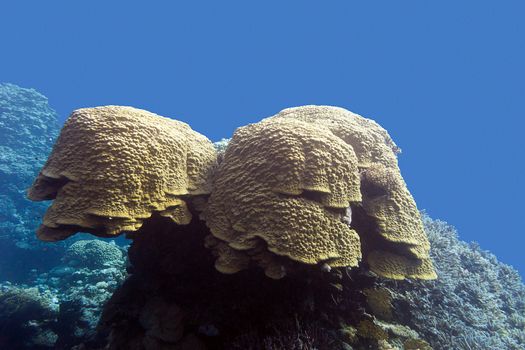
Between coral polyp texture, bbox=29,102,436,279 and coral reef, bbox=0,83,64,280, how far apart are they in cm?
1205

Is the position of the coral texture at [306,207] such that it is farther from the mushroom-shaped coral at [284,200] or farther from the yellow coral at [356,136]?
the yellow coral at [356,136]

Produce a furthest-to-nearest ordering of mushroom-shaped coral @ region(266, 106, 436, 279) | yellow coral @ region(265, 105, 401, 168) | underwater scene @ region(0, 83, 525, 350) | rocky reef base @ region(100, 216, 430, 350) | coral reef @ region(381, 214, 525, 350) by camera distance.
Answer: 1. coral reef @ region(381, 214, 525, 350)
2. yellow coral @ region(265, 105, 401, 168)
3. mushroom-shaped coral @ region(266, 106, 436, 279)
4. rocky reef base @ region(100, 216, 430, 350)
5. underwater scene @ region(0, 83, 525, 350)

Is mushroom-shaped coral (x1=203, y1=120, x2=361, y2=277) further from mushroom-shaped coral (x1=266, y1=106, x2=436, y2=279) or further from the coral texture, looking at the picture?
mushroom-shaped coral (x1=266, y1=106, x2=436, y2=279)

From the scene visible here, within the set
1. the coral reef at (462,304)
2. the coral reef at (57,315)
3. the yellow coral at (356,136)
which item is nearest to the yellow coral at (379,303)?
the coral reef at (462,304)

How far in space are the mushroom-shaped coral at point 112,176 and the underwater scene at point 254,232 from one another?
0.05ft

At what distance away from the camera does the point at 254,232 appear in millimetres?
3145

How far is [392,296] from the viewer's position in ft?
15.4

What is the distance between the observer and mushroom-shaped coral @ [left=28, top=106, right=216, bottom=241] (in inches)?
114

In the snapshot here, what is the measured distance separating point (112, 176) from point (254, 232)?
1538mm

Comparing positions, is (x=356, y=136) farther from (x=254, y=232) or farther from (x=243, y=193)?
(x=254, y=232)

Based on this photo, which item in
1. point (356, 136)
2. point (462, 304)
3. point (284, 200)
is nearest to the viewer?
point (284, 200)

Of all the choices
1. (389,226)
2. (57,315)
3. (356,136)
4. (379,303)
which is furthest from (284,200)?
(57,315)

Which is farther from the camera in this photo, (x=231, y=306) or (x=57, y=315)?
(x=57, y=315)

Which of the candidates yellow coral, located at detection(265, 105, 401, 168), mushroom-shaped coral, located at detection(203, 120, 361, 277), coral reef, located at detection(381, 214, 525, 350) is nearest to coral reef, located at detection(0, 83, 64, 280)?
mushroom-shaped coral, located at detection(203, 120, 361, 277)
